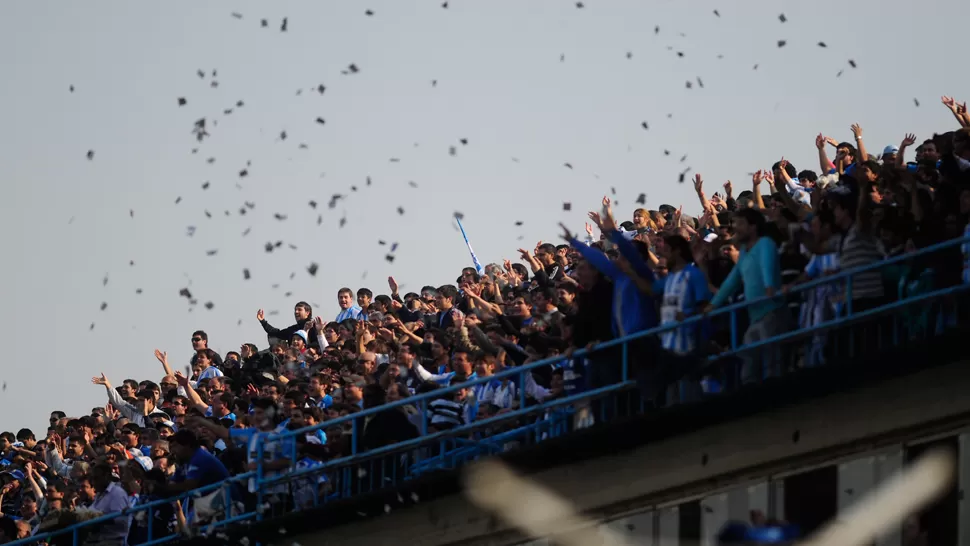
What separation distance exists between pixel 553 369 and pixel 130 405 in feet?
33.2

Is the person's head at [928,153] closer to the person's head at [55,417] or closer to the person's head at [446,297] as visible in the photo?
the person's head at [446,297]

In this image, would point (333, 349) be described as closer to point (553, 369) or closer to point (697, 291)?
point (553, 369)

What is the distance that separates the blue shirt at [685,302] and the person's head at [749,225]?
76cm

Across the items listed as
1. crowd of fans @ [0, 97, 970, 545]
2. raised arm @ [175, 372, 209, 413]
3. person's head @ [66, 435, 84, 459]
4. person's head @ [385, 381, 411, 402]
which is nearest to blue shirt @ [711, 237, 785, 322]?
crowd of fans @ [0, 97, 970, 545]

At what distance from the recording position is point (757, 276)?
18.1 m

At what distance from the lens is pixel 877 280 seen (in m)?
17.6

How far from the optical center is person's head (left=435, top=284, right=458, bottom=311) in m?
25.8

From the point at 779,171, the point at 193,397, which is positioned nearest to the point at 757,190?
the point at 779,171

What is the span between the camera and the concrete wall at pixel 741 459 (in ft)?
57.2

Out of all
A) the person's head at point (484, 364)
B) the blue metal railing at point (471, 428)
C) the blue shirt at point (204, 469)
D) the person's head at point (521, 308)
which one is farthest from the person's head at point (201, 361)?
the person's head at point (484, 364)

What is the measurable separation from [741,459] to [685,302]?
1.53 m

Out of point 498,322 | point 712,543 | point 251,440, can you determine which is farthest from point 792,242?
point 251,440

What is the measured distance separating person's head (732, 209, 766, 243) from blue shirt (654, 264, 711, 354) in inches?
29.8

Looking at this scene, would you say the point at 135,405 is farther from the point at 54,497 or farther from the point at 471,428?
the point at 471,428
